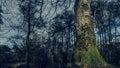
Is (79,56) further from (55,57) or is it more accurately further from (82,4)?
(55,57)

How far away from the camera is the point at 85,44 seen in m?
6.42

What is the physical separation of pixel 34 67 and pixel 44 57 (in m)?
4.38

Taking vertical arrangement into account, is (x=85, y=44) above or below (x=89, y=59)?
above

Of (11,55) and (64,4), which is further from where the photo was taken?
(11,55)

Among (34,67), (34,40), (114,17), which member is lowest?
(34,67)

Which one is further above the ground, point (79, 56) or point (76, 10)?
point (76, 10)

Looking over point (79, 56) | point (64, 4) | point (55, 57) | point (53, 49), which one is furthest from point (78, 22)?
point (53, 49)

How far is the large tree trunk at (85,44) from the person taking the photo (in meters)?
6.31

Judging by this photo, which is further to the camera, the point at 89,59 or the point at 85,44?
the point at 85,44

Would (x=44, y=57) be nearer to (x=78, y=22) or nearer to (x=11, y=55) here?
(x=11, y=55)

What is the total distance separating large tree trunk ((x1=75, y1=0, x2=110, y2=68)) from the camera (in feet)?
20.7

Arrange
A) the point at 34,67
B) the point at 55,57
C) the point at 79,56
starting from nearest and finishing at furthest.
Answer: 1. the point at 79,56
2. the point at 34,67
3. the point at 55,57

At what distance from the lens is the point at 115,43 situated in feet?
133

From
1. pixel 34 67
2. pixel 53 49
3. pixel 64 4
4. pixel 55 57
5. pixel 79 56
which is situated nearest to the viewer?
pixel 79 56
